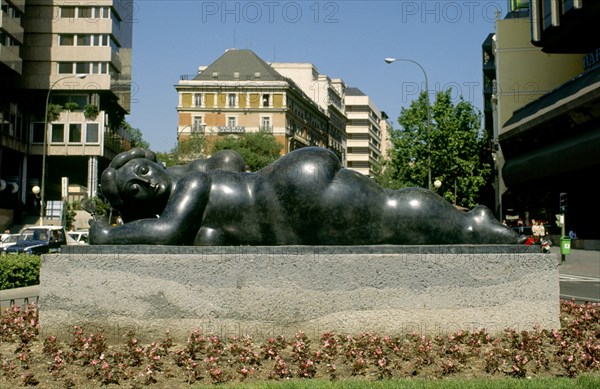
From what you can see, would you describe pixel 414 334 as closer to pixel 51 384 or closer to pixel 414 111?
pixel 51 384

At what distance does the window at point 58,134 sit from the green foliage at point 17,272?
48817mm

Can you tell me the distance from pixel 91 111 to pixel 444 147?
33921mm

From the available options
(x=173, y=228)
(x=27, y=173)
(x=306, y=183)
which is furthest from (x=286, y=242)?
(x=27, y=173)

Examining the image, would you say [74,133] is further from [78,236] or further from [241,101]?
[78,236]

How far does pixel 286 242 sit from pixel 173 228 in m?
1.32

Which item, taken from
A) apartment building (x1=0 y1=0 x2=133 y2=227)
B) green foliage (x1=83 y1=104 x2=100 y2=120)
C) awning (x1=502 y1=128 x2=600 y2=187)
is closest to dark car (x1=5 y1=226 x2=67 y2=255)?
awning (x1=502 y1=128 x2=600 y2=187)

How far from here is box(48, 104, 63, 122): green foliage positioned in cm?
6262

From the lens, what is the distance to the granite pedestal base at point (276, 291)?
23.1 feet

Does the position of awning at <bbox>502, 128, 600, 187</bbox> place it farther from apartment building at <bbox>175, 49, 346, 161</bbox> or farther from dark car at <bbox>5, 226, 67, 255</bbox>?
apartment building at <bbox>175, 49, 346, 161</bbox>

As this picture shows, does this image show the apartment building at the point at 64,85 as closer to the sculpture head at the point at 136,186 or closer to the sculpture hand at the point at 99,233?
the sculpture head at the point at 136,186

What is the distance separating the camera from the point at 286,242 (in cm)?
758

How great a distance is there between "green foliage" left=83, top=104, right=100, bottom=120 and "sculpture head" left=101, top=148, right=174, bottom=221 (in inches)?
2273

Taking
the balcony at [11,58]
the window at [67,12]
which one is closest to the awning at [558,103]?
the balcony at [11,58]

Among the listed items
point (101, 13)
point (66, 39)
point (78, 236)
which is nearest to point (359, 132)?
point (101, 13)
